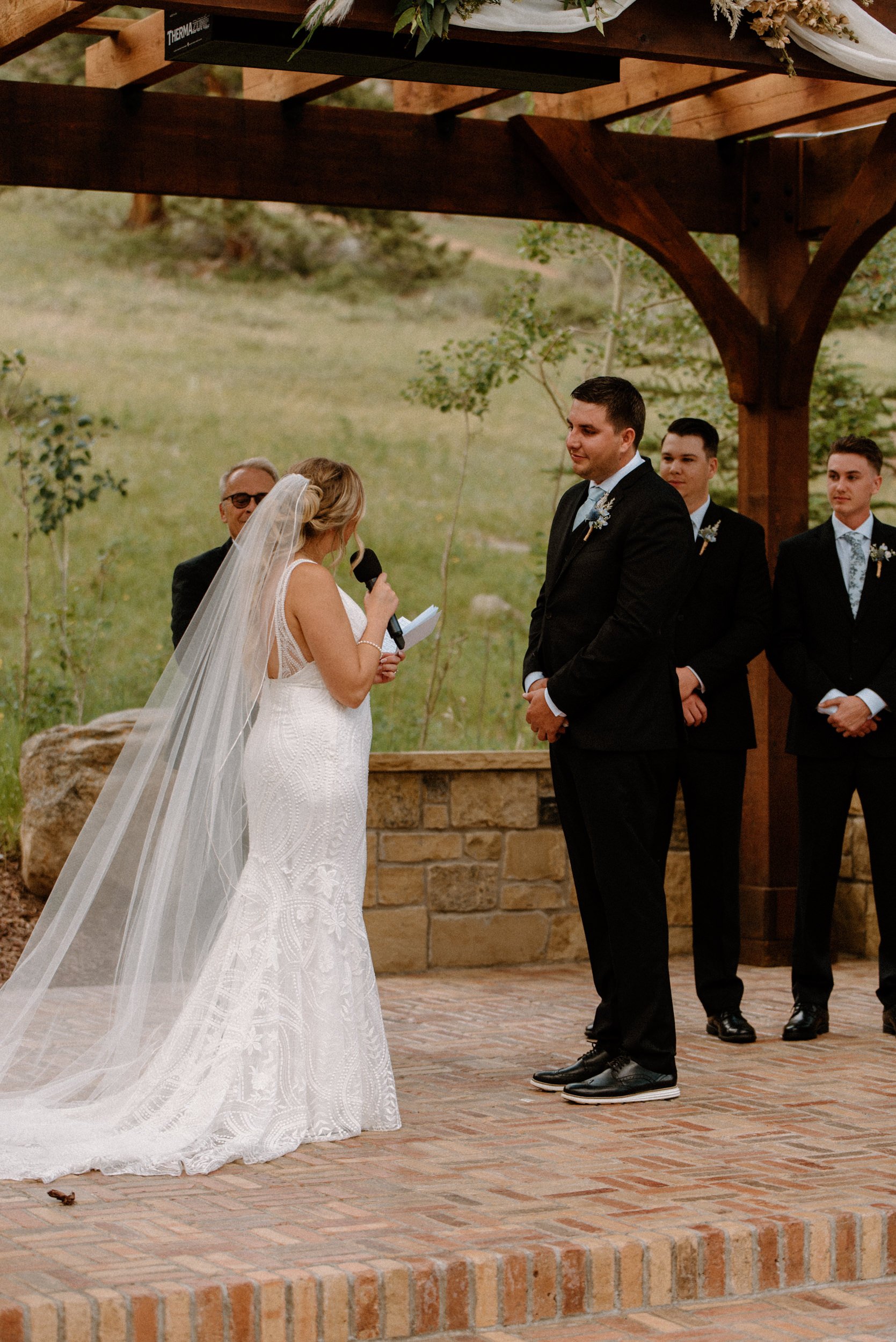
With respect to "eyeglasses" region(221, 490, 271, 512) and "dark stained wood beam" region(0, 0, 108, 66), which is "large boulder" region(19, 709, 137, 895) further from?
"dark stained wood beam" region(0, 0, 108, 66)

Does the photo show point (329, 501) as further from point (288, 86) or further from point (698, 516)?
point (288, 86)

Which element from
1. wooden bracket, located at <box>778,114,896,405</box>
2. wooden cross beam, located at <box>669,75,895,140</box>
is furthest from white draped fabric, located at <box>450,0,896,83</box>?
wooden bracket, located at <box>778,114,896,405</box>

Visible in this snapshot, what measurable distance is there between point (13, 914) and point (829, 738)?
3.54 metres

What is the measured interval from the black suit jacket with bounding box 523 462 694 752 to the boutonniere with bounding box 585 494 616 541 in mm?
12

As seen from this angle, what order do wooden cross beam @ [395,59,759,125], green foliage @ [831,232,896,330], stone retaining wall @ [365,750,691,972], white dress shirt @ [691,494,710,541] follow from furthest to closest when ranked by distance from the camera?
green foliage @ [831,232,896,330]
stone retaining wall @ [365,750,691,972]
wooden cross beam @ [395,59,759,125]
white dress shirt @ [691,494,710,541]

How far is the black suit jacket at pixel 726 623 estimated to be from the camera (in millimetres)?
5672

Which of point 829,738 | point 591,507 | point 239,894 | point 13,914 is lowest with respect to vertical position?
point 13,914

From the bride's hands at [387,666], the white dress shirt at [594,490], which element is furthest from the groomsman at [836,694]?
the bride's hands at [387,666]

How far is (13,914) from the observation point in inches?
288

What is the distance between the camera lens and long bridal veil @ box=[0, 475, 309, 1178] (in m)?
4.41

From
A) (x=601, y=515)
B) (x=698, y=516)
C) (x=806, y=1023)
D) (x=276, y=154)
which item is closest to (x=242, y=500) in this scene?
(x=601, y=515)

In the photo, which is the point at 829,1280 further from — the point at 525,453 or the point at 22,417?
the point at 525,453

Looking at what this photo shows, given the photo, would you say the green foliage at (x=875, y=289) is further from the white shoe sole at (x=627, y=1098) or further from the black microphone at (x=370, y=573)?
the white shoe sole at (x=627, y=1098)

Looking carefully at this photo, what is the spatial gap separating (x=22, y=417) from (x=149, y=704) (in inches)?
323
